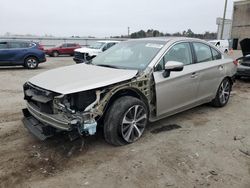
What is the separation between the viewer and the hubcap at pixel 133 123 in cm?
388

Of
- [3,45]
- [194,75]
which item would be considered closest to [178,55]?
[194,75]

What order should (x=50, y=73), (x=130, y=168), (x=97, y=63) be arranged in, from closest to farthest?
(x=130, y=168), (x=50, y=73), (x=97, y=63)

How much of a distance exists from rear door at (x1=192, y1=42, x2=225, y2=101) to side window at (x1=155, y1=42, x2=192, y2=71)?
23 cm

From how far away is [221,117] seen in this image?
5363mm

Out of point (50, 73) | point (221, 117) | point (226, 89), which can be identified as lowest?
point (221, 117)

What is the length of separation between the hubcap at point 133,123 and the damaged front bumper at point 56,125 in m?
0.58

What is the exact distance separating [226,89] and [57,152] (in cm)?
419

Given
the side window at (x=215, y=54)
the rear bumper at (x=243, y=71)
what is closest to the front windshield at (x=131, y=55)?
the side window at (x=215, y=54)

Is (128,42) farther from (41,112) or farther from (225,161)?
(225,161)

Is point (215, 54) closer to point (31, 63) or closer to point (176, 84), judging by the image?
point (176, 84)

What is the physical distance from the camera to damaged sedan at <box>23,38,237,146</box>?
348 centimetres

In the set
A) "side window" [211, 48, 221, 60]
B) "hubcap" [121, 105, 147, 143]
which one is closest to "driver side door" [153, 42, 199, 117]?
"hubcap" [121, 105, 147, 143]

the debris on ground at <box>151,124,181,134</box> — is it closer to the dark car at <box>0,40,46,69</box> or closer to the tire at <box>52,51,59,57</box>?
the dark car at <box>0,40,46,69</box>

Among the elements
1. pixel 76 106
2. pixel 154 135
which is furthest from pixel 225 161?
pixel 76 106
